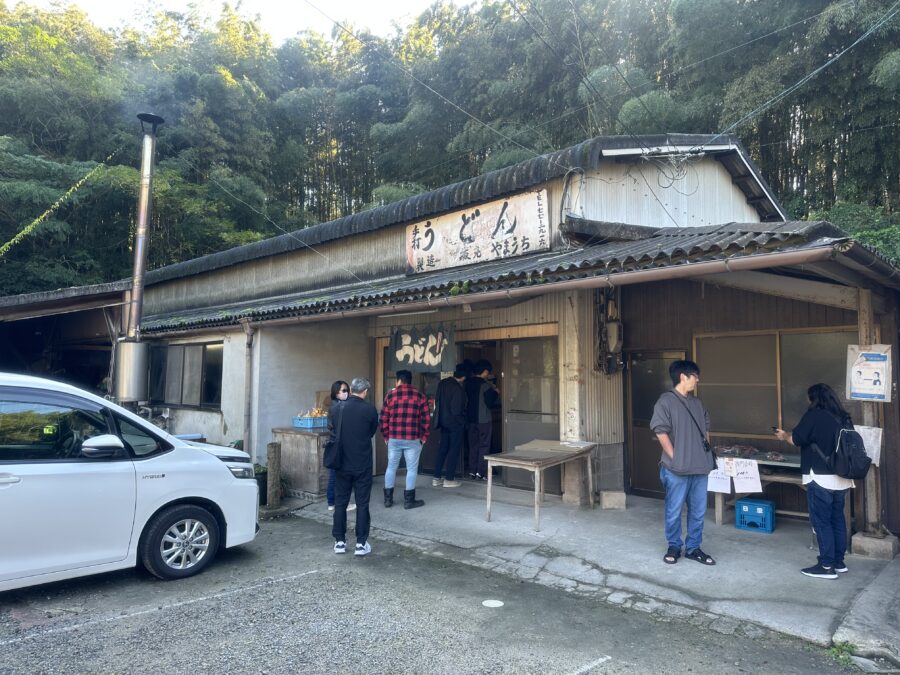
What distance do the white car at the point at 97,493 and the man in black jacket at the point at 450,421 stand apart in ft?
12.2

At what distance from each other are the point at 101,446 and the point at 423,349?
4.73 meters

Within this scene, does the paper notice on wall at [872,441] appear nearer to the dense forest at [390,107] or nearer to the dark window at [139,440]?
the dark window at [139,440]

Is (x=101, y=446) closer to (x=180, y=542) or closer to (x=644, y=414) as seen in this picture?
(x=180, y=542)

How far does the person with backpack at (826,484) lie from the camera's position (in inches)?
198

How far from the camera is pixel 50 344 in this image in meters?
15.3

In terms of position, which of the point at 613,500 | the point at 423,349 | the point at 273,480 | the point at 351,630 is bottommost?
the point at 351,630

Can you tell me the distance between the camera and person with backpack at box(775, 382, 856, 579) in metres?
5.02

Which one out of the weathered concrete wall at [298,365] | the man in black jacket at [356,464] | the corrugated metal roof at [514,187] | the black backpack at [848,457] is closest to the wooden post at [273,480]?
the weathered concrete wall at [298,365]

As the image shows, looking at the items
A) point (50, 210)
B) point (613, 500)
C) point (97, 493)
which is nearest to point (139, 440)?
point (97, 493)

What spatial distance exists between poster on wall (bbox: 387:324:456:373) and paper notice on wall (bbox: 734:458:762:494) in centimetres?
382

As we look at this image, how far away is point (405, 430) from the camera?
7.81 metres

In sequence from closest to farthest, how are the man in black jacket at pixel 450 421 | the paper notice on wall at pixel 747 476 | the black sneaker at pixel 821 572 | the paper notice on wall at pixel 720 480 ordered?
the black sneaker at pixel 821 572 < the paper notice on wall at pixel 747 476 < the paper notice on wall at pixel 720 480 < the man in black jacket at pixel 450 421

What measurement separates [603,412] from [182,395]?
28.0 ft

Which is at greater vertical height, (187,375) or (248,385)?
(187,375)
